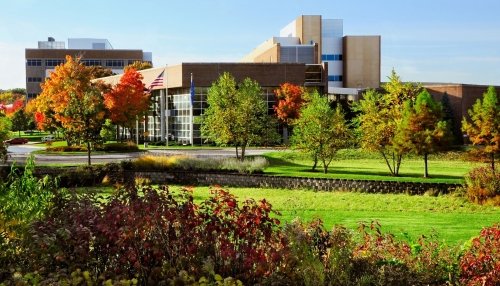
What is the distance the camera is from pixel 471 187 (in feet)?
76.7

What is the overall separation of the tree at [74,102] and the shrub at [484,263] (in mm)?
Result: 26466

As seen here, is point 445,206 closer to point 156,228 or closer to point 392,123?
point 392,123

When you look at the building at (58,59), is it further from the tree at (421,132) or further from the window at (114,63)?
the tree at (421,132)

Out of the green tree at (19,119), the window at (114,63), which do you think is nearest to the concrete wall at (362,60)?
the green tree at (19,119)

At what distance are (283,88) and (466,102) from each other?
65.2ft

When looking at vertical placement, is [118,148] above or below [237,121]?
below

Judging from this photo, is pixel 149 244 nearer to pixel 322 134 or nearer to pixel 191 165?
pixel 191 165

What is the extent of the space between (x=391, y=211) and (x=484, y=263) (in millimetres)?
12285

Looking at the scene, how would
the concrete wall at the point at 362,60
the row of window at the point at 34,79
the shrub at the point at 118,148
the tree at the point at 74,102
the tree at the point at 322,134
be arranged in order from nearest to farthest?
1. the tree at the point at 322,134
2. the tree at the point at 74,102
3. the shrub at the point at 118,148
4. the concrete wall at the point at 362,60
5. the row of window at the point at 34,79

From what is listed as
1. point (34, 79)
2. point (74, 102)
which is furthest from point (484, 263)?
point (34, 79)

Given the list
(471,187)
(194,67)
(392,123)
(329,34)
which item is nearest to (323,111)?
(392,123)

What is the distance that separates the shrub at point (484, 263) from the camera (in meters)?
8.11

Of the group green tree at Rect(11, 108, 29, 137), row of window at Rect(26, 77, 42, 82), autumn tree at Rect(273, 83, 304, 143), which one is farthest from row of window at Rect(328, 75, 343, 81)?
row of window at Rect(26, 77, 42, 82)

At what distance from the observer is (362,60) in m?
92.8
